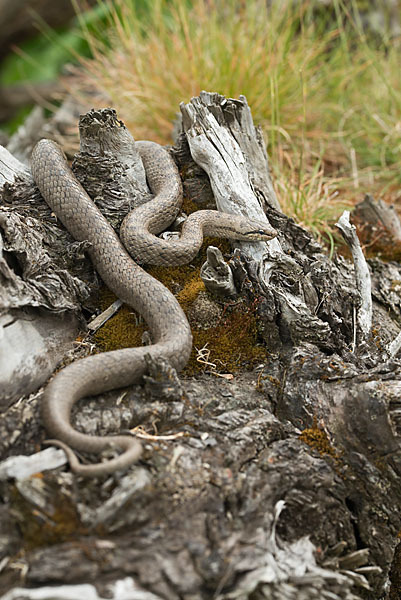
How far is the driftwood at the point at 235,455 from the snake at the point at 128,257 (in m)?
0.16

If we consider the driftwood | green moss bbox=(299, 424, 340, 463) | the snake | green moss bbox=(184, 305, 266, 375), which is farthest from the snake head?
green moss bbox=(299, 424, 340, 463)

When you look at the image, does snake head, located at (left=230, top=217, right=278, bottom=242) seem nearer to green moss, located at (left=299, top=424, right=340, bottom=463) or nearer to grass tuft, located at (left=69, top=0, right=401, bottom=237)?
green moss, located at (left=299, top=424, right=340, bottom=463)

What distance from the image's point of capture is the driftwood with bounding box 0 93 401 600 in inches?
115

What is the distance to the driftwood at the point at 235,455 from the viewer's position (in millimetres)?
2934

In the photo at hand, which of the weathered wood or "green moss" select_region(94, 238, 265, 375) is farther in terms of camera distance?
the weathered wood

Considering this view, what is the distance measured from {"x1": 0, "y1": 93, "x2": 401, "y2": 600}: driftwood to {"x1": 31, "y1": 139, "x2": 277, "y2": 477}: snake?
16 cm

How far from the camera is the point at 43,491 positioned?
3.05m

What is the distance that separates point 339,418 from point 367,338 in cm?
123

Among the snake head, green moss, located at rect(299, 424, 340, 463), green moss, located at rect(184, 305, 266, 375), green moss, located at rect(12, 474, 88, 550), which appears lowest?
green moss, located at rect(299, 424, 340, 463)

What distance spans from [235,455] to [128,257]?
234 cm

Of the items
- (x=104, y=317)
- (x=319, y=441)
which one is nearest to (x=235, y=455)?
(x=319, y=441)

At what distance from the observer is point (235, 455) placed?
3529 mm

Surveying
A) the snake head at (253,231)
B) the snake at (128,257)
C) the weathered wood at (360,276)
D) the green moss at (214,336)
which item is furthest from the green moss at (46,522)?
the weathered wood at (360,276)

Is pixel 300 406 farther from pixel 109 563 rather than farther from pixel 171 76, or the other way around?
Answer: pixel 171 76
